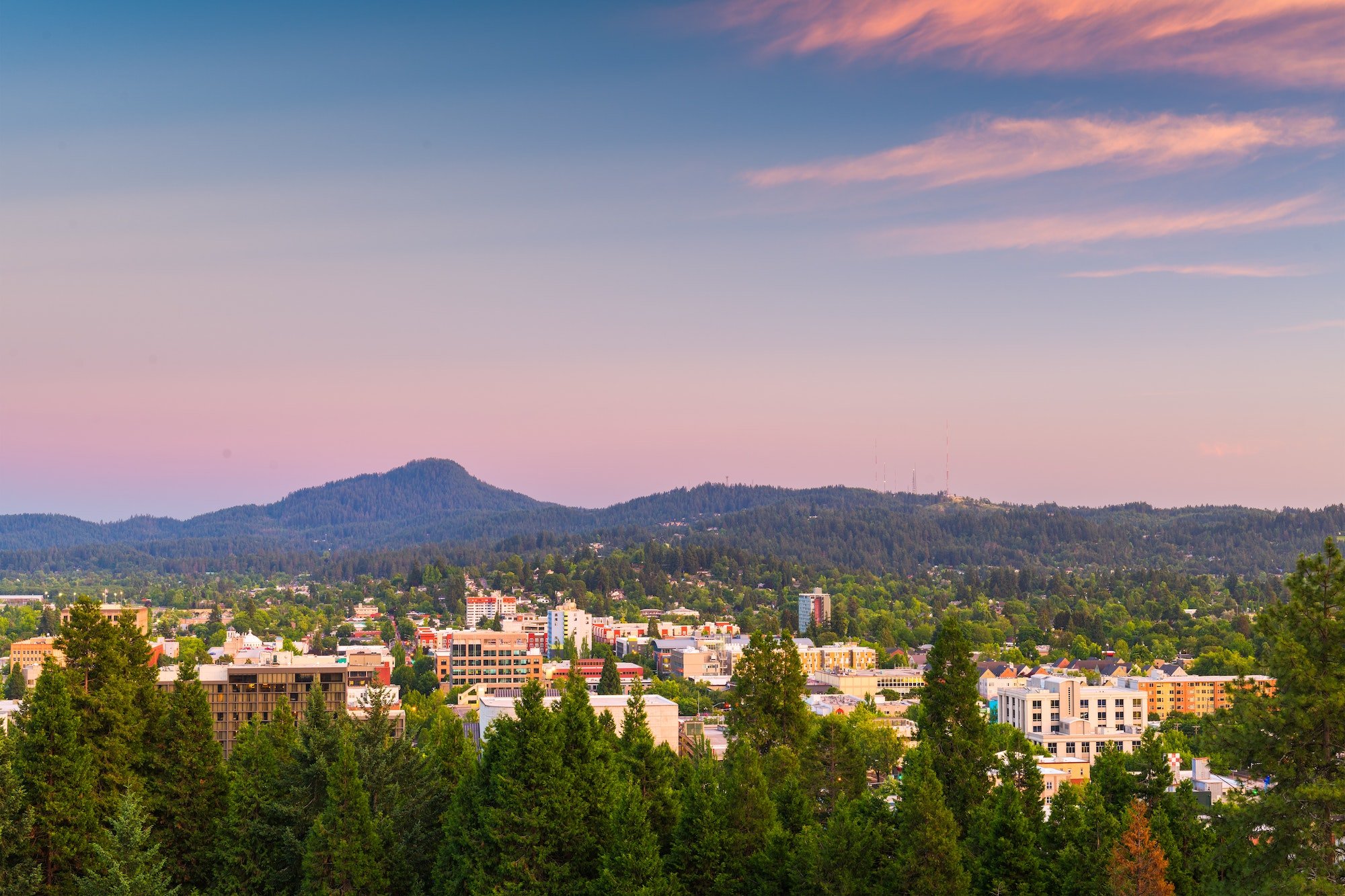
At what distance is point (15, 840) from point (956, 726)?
1851cm

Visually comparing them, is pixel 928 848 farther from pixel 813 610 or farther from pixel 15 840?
pixel 813 610

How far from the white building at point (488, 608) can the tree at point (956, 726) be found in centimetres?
13831

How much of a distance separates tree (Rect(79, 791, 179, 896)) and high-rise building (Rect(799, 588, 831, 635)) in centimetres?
13957

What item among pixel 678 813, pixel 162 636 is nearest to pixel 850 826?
pixel 678 813

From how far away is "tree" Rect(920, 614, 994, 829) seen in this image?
2633 cm

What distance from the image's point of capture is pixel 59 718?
1134 inches

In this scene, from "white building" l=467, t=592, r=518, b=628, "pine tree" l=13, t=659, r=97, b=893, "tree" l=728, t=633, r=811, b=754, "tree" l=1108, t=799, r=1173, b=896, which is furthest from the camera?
"white building" l=467, t=592, r=518, b=628

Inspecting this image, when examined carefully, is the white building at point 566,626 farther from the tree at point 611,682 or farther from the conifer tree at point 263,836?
the conifer tree at point 263,836

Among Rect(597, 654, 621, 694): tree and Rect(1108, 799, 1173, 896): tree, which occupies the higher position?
Rect(1108, 799, 1173, 896): tree

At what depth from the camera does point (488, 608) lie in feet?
554

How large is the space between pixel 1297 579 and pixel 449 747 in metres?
20.4

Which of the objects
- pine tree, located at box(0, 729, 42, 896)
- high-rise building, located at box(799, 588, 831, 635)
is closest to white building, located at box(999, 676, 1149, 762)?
pine tree, located at box(0, 729, 42, 896)

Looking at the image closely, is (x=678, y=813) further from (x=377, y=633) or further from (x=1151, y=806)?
(x=377, y=633)

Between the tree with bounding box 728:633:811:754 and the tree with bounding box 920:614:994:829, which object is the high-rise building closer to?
Answer: the tree with bounding box 728:633:811:754
